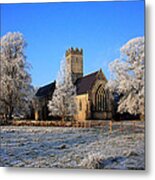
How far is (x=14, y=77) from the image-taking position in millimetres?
2625

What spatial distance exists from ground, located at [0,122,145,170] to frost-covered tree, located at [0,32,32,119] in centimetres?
14

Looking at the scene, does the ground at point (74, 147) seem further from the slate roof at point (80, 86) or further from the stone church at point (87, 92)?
the slate roof at point (80, 86)

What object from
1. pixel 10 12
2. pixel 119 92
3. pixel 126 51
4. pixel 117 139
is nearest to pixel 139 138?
pixel 117 139

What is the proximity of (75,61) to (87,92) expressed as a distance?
198 millimetres

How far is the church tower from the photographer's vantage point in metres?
2.52

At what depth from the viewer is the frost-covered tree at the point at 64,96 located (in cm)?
255

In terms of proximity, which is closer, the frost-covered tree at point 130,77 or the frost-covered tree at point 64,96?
the frost-covered tree at point 130,77

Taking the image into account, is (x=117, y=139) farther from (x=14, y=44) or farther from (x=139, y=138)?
(x=14, y=44)

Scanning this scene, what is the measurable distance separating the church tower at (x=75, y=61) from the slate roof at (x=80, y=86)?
0.03m

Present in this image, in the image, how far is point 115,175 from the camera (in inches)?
97.4

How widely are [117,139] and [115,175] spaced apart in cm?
21

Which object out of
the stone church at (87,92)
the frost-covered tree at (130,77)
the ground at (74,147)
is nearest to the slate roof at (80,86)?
the stone church at (87,92)

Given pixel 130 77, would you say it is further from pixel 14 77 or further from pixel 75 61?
pixel 14 77

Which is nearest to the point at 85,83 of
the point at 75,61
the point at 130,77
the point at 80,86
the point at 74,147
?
the point at 80,86
